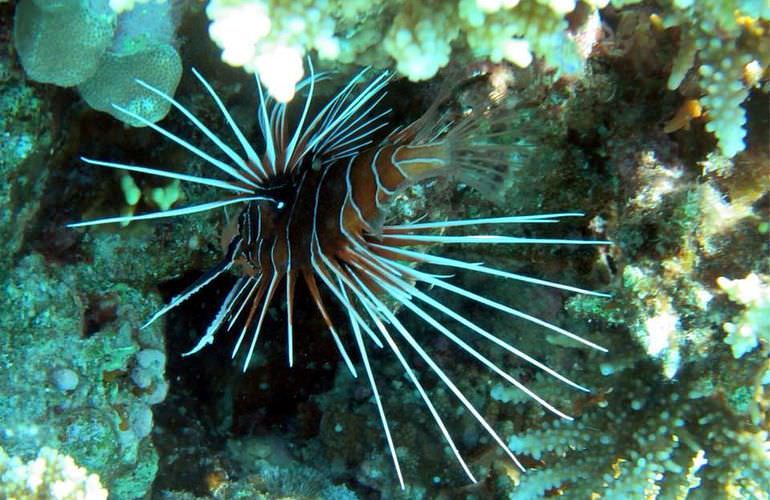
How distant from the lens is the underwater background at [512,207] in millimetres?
2020

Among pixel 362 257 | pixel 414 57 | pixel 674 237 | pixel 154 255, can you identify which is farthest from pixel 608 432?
pixel 154 255

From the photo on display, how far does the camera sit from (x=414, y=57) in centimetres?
184

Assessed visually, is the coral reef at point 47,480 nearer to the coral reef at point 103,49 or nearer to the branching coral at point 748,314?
the coral reef at point 103,49

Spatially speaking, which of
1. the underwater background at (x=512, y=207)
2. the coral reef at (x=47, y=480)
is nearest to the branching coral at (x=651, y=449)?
the underwater background at (x=512, y=207)

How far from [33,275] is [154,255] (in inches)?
20.0

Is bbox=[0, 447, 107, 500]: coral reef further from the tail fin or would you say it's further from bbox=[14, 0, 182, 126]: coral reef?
the tail fin

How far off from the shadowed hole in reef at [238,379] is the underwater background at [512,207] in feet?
1.39

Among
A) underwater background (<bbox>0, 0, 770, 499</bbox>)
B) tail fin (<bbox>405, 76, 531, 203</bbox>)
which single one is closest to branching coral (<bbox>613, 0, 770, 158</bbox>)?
underwater background (<bbox>0, 0, 770, 499</bbox>)

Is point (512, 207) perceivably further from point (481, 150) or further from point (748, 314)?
point (748, 314)

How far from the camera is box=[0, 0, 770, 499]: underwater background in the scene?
2.02 m

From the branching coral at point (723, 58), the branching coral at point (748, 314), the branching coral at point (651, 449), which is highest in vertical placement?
the branching coral at point (723, 58)

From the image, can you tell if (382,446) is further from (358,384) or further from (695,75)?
(695,75)

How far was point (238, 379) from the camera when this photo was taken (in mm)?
3914

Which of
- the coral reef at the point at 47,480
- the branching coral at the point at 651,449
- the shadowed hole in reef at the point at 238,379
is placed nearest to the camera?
the coral reef at the point at 47,480
